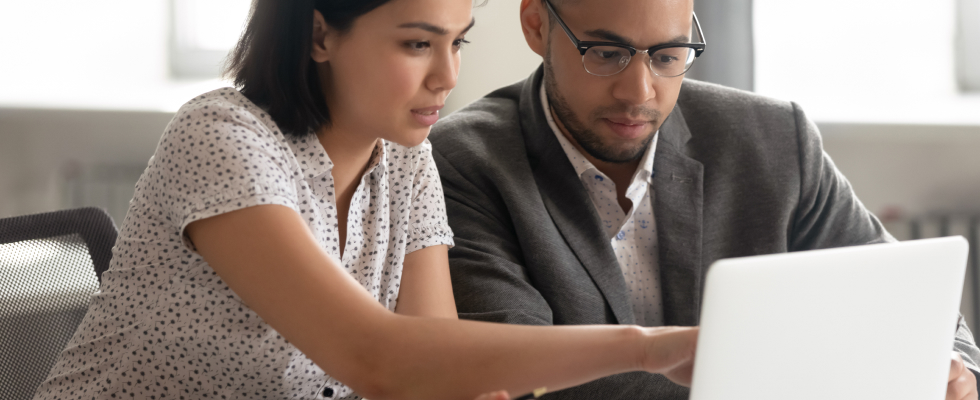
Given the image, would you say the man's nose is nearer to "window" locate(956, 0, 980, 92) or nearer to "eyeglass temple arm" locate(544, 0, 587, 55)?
"eyeglass temple arm" locate(544, 0, 587, 55)

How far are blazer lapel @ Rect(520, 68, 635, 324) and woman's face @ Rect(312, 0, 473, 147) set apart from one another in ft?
1.36

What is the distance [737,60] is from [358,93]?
1.63 meters

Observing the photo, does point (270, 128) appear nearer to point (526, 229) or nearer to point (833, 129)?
point (526, 229)

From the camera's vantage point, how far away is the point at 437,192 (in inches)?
47.1

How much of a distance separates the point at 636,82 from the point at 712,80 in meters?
1.11

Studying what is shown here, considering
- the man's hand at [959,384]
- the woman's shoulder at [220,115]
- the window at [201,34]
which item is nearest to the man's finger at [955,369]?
the man's hand at [959,384]

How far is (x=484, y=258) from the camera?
1.25 m

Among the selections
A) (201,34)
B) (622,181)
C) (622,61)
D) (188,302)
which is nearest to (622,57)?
(622,61)

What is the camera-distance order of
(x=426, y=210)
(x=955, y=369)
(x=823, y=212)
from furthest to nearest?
(x=823, y=212)
(x=426, y=210)
(x=955, y=369)

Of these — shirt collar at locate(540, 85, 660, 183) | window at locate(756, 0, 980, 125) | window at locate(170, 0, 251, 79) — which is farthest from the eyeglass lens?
window at locate(170, 0, 251, 79)

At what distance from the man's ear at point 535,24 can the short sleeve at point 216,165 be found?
2.23 ft

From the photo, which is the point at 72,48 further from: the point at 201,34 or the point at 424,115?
the point at 424,115

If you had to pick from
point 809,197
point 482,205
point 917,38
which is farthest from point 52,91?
point 917,38

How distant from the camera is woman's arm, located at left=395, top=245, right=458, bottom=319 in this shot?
3.68 ft
